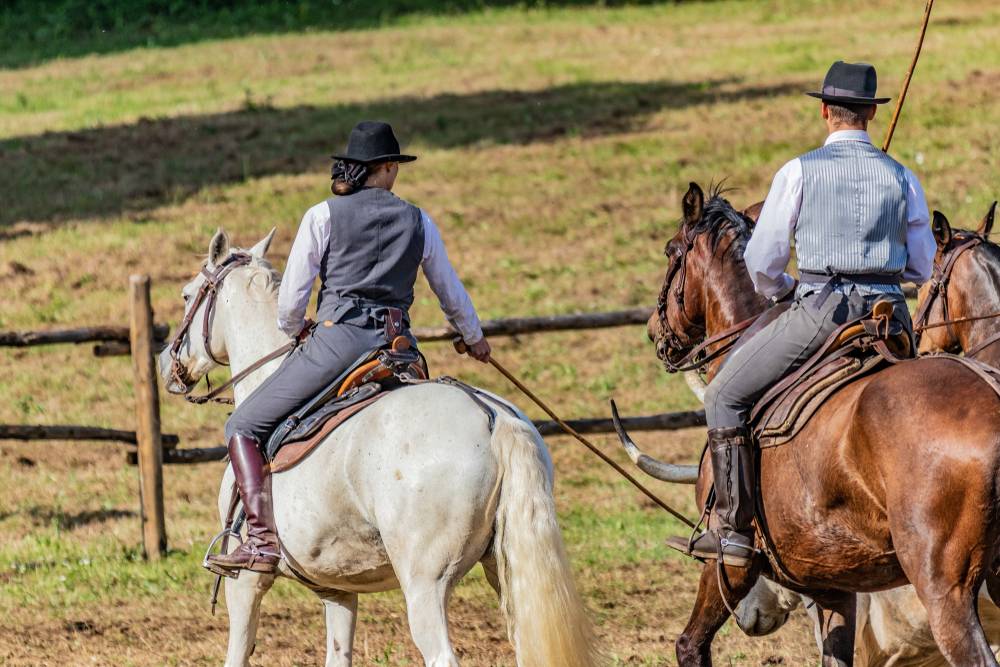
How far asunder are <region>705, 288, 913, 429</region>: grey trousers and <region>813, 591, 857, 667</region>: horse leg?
→ 1056 millimetres

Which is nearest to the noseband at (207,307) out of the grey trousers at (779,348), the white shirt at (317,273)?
the white shirt at (317,273)

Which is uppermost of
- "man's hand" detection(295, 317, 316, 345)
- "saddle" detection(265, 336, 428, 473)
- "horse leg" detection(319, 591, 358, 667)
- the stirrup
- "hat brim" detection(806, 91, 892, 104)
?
"hat brim" detection(806, 91, 892, 104)

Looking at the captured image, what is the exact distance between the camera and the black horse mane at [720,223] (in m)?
6.50

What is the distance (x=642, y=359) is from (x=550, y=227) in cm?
363

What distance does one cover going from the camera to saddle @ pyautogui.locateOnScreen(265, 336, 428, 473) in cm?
579

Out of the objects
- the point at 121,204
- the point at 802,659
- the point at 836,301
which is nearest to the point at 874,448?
the point at 836,301

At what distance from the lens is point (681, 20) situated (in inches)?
1178

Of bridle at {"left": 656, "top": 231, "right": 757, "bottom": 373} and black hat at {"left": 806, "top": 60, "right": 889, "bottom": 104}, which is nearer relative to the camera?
black hat at {"left": 806, "top": 60, "right": 889, "bottom": 104}

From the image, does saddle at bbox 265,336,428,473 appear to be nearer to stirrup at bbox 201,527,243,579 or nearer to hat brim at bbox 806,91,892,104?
stirrup at bbox 201,527,243,579

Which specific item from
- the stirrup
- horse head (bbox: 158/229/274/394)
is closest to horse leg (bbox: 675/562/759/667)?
the stirrup

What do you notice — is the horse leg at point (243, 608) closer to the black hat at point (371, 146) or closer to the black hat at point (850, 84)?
the black hat at point (371, 146)

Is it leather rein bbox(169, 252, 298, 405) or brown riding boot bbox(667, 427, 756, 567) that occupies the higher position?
leather rein bbox(169, 252, 298, 405)

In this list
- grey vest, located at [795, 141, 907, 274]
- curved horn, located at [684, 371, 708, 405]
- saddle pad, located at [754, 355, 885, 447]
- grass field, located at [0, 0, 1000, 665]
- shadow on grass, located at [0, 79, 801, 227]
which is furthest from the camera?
shadow on grass, located at [0, 79, 801, 227]

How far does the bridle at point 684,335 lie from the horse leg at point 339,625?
6.15ft
